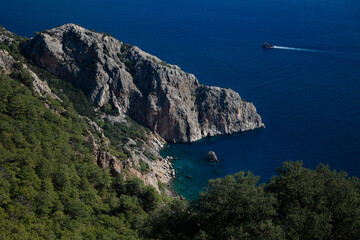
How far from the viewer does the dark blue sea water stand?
8900 cm

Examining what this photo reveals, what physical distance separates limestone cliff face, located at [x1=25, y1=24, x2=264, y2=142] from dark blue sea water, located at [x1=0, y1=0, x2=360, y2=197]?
5.50 m

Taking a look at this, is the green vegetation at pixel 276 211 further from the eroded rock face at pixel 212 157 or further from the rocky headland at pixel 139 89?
the rocky headland at pixel 139 89

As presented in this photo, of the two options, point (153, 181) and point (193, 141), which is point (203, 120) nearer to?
point (193, 141)

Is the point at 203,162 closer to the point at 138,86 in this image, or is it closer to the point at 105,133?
the point at 105,133

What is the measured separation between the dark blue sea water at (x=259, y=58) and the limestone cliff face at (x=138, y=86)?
5502 millimetres

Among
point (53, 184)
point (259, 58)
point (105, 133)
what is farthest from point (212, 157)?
point (259, 58)

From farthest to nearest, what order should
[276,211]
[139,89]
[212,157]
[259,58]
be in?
[259,58]
[139,89]
[212,157]
[276,211]

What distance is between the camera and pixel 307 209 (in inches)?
1266

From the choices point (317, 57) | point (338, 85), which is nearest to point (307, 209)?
point (338, 85)

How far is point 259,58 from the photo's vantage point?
425ft

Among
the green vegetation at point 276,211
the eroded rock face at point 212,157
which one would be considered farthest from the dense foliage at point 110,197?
the eroded rock face at point 212,157

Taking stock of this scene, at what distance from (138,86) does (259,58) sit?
53178 millimetres

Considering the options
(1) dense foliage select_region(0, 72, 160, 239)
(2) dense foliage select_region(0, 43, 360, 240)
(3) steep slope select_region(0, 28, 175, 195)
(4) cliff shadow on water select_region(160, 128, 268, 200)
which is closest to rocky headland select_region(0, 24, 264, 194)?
(3) steep slope select_region(0, 28, 175, 195)

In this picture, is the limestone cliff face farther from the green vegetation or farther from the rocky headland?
the green vegetation
